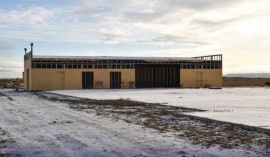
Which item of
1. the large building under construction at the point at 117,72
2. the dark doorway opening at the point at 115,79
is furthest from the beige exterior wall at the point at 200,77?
the dark doorway opening at the point at 115,79

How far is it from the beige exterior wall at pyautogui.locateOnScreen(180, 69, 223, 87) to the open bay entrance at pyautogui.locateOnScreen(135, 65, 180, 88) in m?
0.92

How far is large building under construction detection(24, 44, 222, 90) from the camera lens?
1972 inches

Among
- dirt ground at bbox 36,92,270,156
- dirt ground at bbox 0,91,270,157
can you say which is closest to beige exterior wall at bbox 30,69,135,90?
dirt ground at bbox 0,91,270,157

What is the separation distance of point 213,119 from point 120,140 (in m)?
4.75

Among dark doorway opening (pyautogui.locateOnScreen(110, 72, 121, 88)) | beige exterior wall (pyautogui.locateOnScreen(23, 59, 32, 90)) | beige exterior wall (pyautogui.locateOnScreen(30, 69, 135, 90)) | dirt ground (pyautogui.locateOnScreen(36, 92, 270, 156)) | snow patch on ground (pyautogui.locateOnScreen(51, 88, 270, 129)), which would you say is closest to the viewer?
dirt ground (pyautogui.locateOnScreen(36, 92, 270, 156))

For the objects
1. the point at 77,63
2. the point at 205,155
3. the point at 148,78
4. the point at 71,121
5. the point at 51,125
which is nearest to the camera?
the point at 205,155

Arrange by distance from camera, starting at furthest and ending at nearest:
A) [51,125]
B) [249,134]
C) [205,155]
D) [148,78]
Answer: [148,78] → [51,125] → [249,134] → [205,155]

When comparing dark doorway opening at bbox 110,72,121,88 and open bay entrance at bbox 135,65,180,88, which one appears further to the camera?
open bay entrance at bbox 135,65,180,88

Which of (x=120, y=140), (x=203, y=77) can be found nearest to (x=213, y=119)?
(x=120, y=140)

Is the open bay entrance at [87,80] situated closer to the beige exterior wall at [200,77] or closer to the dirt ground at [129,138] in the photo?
the beige exterior wall at [200,77]

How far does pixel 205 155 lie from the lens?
8.25 metres

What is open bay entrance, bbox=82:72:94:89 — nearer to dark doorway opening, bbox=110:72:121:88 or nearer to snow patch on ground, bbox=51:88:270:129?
dark doorway opening, bbox=110:72:121:88

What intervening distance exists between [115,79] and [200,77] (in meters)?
11.7

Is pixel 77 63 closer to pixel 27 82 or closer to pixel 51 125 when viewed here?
pixel 27 82
